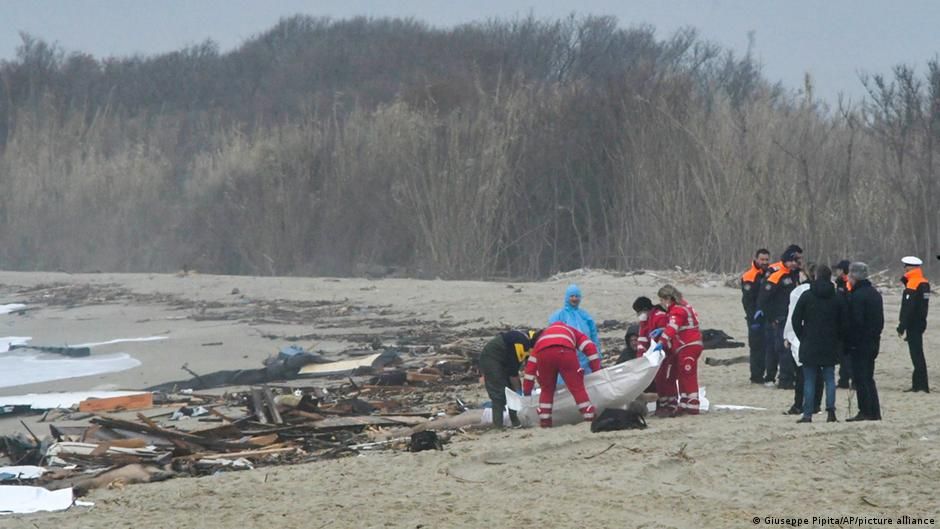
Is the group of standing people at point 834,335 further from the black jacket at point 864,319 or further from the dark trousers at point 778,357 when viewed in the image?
the dark trousers at point 778,357

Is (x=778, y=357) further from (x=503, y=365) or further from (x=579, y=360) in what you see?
(x=503, y=365)

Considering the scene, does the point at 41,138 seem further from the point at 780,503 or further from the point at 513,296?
the point at 780,503

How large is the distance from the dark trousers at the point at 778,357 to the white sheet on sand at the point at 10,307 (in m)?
23.9

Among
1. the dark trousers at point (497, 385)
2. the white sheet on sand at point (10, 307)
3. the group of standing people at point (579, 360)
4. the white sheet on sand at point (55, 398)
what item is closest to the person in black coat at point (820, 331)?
the group of standing people at point (579, 360)

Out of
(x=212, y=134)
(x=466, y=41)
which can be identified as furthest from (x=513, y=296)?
(x=466, y=41)

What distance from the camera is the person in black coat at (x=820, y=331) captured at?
1173cm

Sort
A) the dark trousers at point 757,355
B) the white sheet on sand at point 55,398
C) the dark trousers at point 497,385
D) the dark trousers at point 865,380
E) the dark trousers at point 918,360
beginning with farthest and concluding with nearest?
the white sheet on sand at point 55,398 → the dark trousers at point 757,355 → the dark trousers at point 918,360 → the dark trousers at point 497,385 → the dark trousers at point 865,380

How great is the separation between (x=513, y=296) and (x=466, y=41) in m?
54.6

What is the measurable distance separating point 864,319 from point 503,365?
3053 mm

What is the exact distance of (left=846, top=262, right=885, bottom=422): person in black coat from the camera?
38.8 feet


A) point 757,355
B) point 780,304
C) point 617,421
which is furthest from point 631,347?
point 617,421

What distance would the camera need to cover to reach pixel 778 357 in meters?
14.8

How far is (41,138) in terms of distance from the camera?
185 ft

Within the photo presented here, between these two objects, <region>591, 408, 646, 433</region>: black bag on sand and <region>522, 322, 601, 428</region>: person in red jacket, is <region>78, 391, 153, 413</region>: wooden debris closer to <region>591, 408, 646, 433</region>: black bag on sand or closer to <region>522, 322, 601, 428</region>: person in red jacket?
<region>522, 322, 601, 428</region>: person in red jacket
